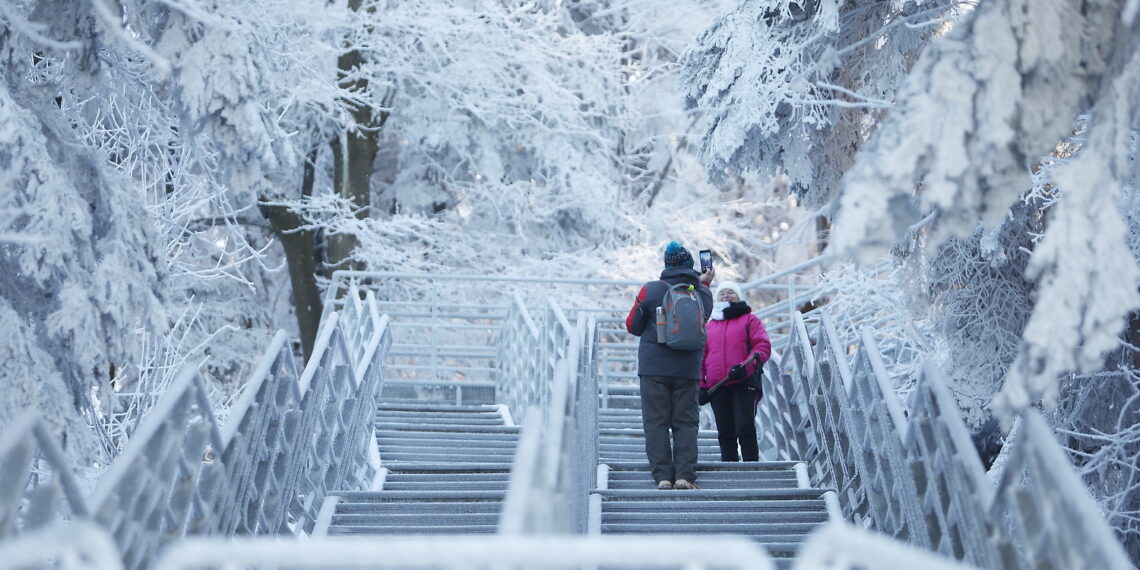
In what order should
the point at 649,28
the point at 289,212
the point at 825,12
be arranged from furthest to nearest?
Result: the point at 649,28 < the point at 289,212 < the point at 825,12

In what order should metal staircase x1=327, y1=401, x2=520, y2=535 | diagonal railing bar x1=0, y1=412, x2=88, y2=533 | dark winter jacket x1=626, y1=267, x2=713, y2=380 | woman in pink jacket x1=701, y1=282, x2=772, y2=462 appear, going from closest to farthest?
diagonal railing bar x1=0, y1=412, x2=88, y2=533, metal staircase x1=327, y1=401, x2=520, y2=535, dark winter jacket x1=626, y1=267, x2=713, y2=380, woman in pink jacket x1=701, y1=282, x2=772, y2=462

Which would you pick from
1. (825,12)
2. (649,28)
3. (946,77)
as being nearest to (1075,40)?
(946,77)

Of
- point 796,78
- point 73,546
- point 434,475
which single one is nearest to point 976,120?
point 73,546

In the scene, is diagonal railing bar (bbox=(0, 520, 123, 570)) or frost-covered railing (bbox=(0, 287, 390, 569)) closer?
diagonal railing bar (bbox=(0, 520, 123, 570))

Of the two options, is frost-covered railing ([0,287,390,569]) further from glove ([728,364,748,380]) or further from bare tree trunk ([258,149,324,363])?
bare tree trunk ([258,149,324,363])

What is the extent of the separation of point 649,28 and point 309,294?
5959mm

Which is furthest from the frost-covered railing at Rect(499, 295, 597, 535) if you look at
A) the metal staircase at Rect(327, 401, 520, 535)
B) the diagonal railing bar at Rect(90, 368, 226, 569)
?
the diagonal railing bar at Rect(90, 368, 226, 569)

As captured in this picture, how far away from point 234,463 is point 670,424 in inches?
107

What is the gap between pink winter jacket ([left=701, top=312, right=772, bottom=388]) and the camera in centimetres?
791

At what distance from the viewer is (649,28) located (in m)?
18.2

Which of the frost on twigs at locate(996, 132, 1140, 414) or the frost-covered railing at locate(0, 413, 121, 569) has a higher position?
the frost on twigs at locate(996, 132, 1140, 414)

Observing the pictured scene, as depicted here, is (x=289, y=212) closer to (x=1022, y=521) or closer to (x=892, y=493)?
(x=892, y=493)

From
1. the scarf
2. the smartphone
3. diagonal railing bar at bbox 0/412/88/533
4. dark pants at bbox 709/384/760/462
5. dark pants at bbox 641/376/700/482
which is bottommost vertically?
diagonal railing bar at bbox 0/412/88/533

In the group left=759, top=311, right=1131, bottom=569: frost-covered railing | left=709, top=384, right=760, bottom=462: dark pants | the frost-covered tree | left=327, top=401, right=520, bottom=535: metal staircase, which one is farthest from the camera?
left=709, top=384, right=760, bottom=462: dark pants
